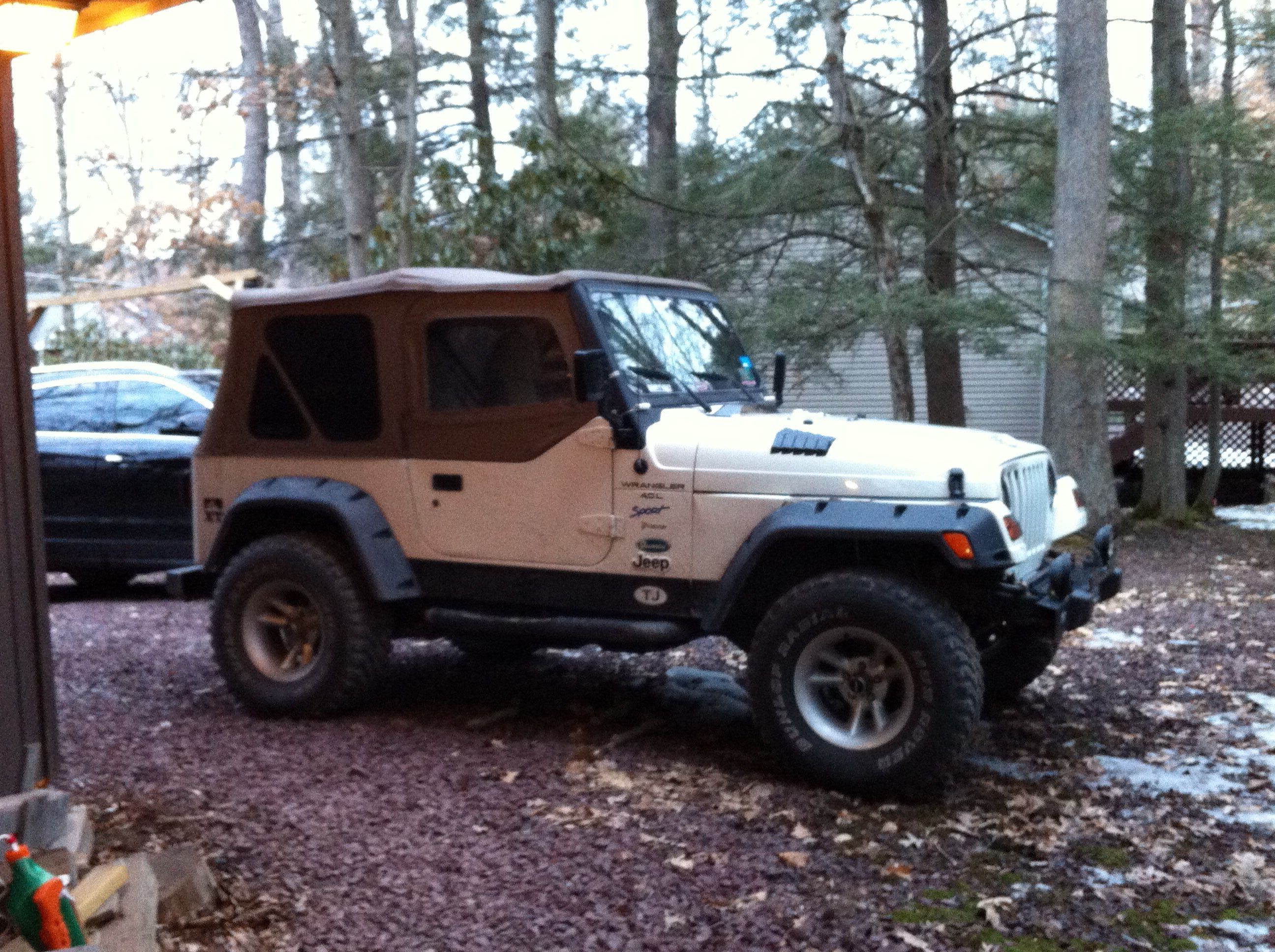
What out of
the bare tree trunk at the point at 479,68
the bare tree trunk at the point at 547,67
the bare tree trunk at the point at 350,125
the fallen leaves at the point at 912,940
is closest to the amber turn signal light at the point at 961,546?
the fallen leaves at the point at 912,940

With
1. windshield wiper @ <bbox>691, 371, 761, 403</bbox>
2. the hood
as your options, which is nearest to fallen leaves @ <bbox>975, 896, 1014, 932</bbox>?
the hood

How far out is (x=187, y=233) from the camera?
21188mm

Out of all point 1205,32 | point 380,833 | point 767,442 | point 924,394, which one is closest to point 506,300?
point 767,442

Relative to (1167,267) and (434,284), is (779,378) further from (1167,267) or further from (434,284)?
(1167,267)

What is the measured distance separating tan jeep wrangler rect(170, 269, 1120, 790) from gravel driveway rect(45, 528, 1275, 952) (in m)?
0.38

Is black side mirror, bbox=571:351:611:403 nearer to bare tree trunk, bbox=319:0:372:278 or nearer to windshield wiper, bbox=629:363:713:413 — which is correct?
windshield wiper, bbox=629:363:713:413

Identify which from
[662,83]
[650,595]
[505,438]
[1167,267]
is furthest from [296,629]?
[662,83]

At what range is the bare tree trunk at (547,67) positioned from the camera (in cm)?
1429

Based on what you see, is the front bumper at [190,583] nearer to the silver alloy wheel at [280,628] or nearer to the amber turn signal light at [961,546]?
the silver alloy wheel at [280,628]

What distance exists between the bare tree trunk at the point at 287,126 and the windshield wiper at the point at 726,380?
11.9 meters

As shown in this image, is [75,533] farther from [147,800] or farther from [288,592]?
[147,800]

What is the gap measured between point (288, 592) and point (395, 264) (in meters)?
8.36

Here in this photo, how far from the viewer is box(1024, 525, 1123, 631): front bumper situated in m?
5.26

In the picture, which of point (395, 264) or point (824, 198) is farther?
point (395, 264)
